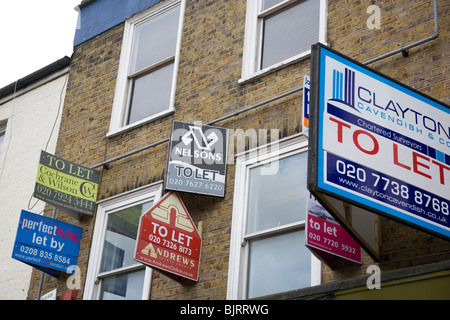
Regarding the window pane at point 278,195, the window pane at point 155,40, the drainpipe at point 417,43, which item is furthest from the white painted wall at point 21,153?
the drainpipe at point 417,43

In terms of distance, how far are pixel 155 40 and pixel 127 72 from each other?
603 millimetres

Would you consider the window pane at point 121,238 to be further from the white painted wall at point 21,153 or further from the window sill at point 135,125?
the white painted wall at point 21,153

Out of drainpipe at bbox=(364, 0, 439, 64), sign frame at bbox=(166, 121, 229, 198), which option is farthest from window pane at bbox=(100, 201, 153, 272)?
drainpipe at bbox=(364, 0, 439, 64)

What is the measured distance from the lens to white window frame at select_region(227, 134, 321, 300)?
851cm

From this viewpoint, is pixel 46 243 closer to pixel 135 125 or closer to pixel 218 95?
pixel 135 125

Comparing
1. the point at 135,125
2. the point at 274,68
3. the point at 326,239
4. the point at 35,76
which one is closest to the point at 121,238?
the point at 135,125

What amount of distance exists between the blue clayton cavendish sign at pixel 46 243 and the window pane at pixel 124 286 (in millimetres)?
615

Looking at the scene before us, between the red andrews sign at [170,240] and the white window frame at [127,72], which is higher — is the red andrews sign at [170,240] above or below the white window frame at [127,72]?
below

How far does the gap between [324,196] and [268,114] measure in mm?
Answer: 2966

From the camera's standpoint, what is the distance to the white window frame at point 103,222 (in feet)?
32.6

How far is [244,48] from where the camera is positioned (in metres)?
9.98

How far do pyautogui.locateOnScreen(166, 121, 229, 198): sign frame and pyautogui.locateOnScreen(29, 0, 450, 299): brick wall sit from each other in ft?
0.54

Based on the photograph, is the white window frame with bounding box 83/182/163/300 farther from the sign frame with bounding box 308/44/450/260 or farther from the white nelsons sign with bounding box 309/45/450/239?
the white nelsons sign with bounding box 309/45/450/239
